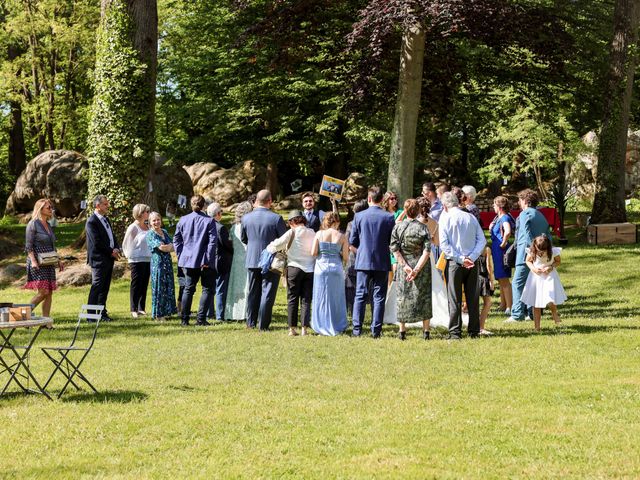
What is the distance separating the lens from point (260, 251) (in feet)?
41.8

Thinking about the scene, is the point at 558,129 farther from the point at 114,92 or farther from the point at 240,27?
the point at 114,92

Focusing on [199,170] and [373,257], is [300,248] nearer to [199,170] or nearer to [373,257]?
[373,257]

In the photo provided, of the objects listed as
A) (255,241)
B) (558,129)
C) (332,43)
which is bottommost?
(255,241)

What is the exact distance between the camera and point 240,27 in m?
31.4

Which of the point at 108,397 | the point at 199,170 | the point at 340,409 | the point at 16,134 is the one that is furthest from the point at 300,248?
the point at 16,134

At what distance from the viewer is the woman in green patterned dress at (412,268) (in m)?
11.4

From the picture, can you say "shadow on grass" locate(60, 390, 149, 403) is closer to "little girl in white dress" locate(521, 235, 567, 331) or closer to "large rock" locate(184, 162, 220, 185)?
"little girl in white dress" locate(521, 235, 567, 331)

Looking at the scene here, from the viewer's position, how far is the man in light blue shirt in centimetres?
1143

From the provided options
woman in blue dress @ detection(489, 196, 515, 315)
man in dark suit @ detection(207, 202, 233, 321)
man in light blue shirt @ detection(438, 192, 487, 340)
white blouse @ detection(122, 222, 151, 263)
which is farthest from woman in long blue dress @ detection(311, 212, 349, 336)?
white blouse @ detection(122, 222, 151, 263)

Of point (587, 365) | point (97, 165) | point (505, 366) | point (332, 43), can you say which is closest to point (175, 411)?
point (505, 366)

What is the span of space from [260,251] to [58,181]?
2270cm

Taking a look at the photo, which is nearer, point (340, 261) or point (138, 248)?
point (340, 261)

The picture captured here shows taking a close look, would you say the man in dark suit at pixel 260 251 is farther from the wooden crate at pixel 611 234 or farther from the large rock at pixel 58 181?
the large rock at pixel 58 181

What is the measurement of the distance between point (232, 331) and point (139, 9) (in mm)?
10513
